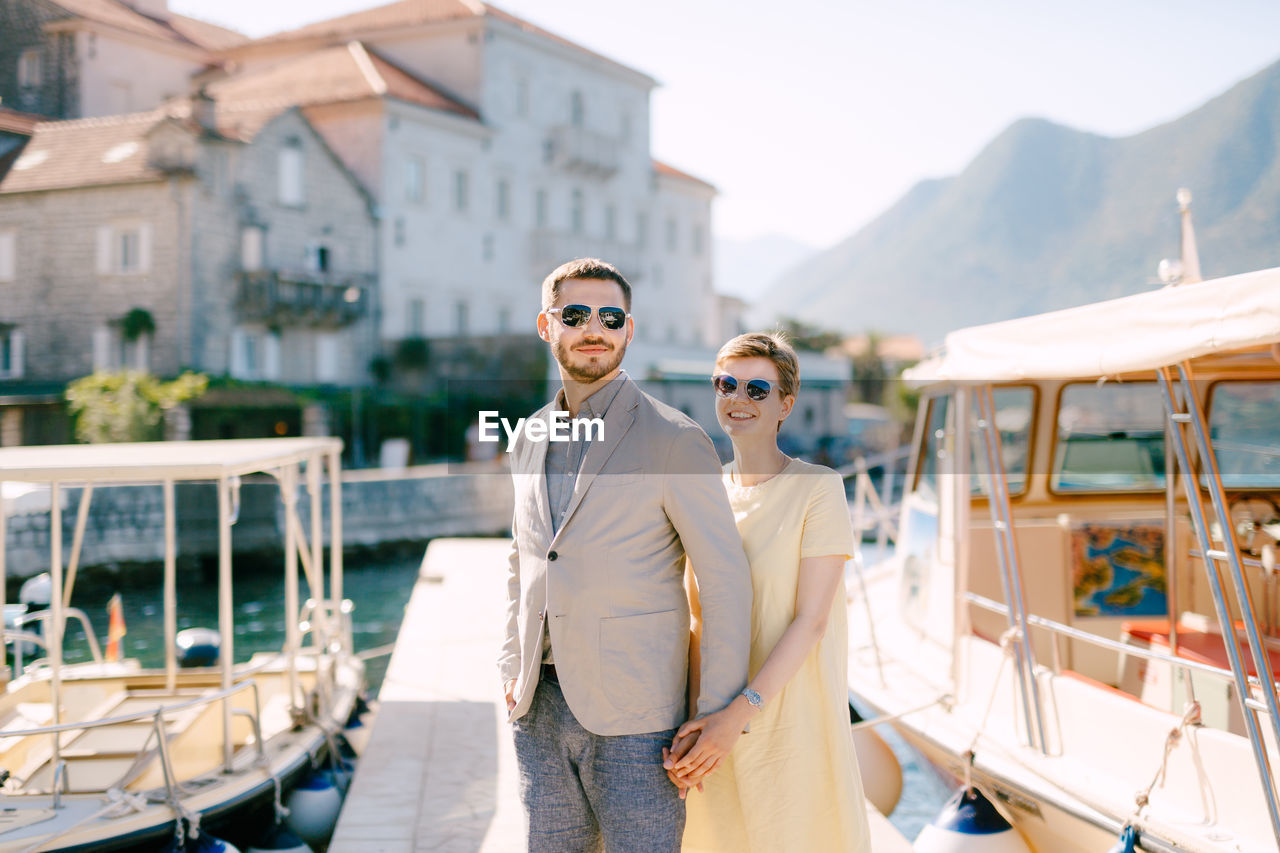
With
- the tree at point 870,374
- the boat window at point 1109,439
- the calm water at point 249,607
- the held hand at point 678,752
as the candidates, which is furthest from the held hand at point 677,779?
the tree at point 870,374

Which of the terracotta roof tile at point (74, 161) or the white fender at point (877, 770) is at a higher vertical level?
the terracotta roof tile at point (74, 161)

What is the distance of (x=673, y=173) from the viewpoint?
4444cm

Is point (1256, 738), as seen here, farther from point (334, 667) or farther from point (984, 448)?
point (334, 667)

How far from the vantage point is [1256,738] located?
3.38 meters

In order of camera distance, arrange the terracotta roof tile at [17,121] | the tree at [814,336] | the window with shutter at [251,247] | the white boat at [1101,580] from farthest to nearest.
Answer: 1. the tree at [814,336]
2. the window with shutter at [251,247]
3. the terracotta roof tile at [17,121]
4. the white boat at [1101,580]

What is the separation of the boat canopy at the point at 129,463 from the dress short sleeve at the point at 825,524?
A: 3505 mm

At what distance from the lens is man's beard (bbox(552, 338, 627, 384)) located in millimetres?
2404

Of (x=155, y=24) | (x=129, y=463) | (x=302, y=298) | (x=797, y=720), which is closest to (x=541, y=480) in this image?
(x=797, y=720)

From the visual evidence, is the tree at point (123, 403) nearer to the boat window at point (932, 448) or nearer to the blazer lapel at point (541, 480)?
the boat window at point (932, 448)

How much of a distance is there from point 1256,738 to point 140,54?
35406 mm

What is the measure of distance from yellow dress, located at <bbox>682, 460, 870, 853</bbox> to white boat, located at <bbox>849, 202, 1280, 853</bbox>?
62.4 inches

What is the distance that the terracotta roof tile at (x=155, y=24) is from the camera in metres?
28.1

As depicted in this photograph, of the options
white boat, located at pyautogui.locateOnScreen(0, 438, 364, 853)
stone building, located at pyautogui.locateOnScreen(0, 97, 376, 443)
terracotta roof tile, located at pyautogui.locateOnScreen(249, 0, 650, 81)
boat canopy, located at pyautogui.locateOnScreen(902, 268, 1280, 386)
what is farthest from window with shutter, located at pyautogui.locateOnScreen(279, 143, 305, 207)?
boat canopy, located at pyautogui.locateOnScreen(902, 268, 1280, 386)

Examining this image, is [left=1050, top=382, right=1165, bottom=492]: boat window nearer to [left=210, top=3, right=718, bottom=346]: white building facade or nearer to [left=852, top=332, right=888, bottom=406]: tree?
[left=210, top=3, right=718, bottom=346]: white building facade
